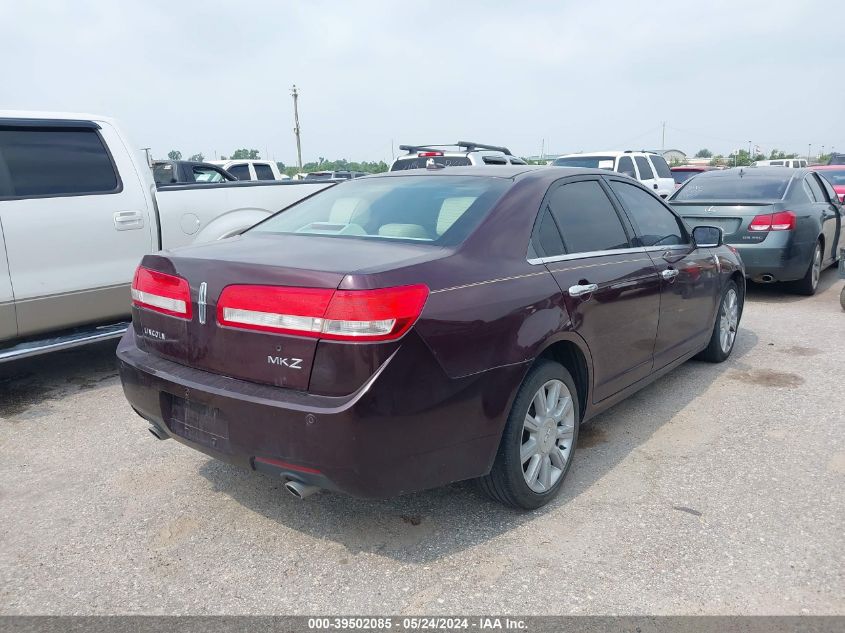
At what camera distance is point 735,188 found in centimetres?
841

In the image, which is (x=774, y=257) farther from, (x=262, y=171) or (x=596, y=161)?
(x=262, y=171)

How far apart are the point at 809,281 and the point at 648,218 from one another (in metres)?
5.06

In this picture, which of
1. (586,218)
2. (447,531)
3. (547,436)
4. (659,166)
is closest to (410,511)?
(447,531)

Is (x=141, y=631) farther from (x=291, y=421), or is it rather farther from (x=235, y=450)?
(x=291, y=421)

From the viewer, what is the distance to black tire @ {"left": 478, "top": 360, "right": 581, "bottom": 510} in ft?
9.96

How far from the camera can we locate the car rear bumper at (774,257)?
779cm

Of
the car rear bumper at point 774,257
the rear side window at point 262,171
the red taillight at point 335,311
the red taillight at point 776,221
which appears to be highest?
the red taillight at point 335,311

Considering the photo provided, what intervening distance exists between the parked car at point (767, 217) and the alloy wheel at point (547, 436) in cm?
536

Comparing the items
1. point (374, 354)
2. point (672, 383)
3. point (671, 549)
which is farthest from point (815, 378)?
point (374, 354)

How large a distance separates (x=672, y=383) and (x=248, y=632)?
12.3 ft

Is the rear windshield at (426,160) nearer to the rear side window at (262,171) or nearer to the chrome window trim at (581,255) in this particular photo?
the rear side window at (262,171)

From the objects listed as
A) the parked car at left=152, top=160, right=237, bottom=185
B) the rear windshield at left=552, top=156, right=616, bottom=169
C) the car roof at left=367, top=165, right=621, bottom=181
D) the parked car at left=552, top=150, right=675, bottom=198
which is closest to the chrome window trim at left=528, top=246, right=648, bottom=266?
the car roof at left=367, top=165, right=621, bottom=181

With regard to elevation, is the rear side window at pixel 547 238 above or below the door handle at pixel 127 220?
above

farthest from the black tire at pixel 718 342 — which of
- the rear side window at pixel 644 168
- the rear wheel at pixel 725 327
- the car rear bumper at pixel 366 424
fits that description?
the rear side window at pixel 644 168
